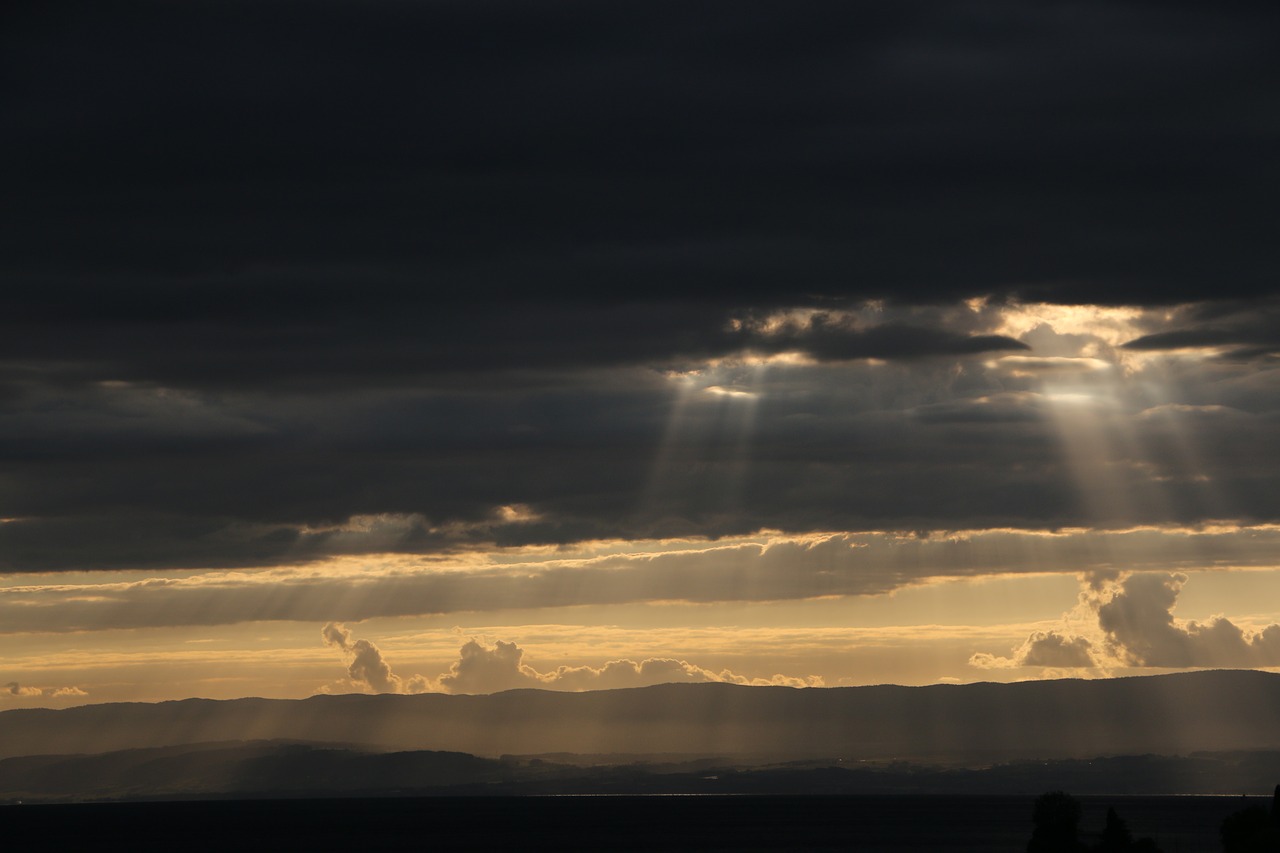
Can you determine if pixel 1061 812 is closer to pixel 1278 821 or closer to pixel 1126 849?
pixel 1126 849

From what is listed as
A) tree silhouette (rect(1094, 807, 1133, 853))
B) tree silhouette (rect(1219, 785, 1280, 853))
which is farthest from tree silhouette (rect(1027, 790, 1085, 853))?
tree silhouette (rect(1219, 785, 1280, 853))

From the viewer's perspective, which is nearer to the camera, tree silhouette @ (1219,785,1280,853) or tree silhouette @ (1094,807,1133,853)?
tree silhouette @ (1219,785,1280,853)

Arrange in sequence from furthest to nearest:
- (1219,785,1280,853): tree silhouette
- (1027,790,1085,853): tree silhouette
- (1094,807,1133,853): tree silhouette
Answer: (1027,790,1085,853): tree silhouette < (1094,807,1133,853): tree silhouette < (1219,785,1280,853): tree silhouette

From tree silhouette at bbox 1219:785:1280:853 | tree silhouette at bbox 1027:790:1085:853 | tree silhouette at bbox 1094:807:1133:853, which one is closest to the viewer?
tree silhouette at bbox 1219:785:1280:853

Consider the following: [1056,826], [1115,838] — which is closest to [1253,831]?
[1115,838]

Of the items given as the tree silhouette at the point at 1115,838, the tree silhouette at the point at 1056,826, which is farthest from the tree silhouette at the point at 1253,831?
the tree silhouette at the point at 1056,826

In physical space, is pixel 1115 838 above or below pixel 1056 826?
below

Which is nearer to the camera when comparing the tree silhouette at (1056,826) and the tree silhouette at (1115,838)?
the tree silhouette at (1115,838)

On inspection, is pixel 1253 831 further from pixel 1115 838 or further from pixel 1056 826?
pixel 1056 826

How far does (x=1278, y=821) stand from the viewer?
168 m

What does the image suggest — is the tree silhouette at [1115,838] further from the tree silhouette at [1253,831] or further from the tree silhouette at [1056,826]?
the tree silhouette at [1253,831]

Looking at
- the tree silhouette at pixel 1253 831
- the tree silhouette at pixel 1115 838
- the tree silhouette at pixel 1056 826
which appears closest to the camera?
the tree silhouette at pixel 1253 831

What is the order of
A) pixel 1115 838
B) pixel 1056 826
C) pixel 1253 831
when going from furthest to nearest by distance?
1. pixel 1056 826
2. pixel 1115 838
3. pixel 1253 831

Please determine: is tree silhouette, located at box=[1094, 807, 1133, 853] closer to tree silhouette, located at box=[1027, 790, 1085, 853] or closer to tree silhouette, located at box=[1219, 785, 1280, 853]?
tree silhouette, located at box=[1027, 790, 1085, 853]
